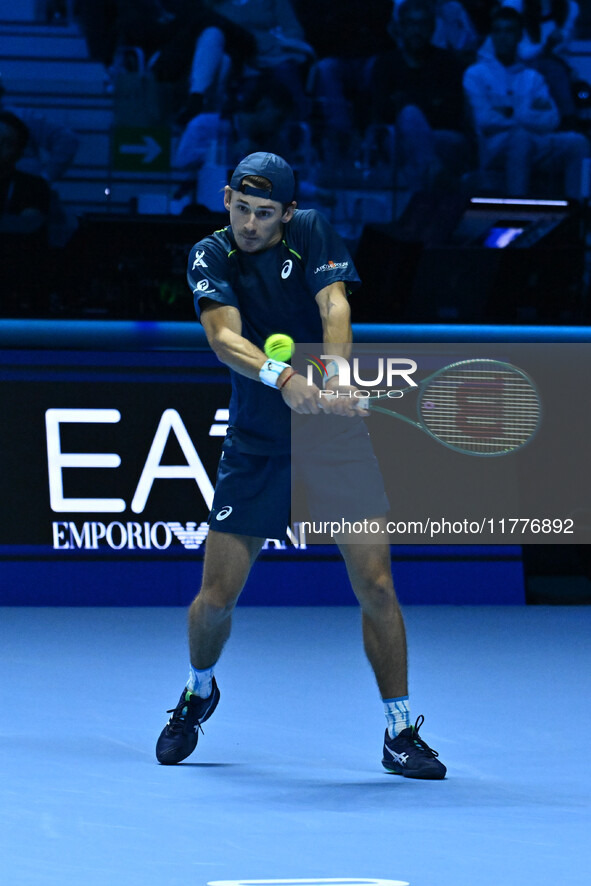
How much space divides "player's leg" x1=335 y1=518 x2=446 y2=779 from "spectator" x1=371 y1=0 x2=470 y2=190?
5.72m

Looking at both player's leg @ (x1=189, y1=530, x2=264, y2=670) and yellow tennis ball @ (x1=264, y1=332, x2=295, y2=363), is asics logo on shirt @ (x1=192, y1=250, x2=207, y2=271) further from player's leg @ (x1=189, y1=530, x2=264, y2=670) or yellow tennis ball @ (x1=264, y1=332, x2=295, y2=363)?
player's leg @ (x1=189, y1=530, x2=264, y2=670)

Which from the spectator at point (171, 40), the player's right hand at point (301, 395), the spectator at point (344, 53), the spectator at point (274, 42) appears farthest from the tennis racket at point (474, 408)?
the spectator at point (171, 40)

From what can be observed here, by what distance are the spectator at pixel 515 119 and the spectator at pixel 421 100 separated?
18 centimetres

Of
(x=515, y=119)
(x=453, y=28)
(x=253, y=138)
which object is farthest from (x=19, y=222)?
(x=453, y=28)

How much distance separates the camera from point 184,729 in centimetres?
368

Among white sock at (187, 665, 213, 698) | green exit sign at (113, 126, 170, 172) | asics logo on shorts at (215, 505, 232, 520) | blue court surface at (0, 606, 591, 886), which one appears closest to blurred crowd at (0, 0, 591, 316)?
green exit sign at (113, 126, 170, 172)

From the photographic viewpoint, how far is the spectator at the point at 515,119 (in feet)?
30.2

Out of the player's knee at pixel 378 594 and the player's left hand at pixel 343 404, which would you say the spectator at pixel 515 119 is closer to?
the player's knee at pixel 378 594

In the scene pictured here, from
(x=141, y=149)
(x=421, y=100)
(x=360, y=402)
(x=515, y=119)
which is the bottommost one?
(x=360, y=402)

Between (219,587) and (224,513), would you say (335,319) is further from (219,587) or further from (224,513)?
(219,587)

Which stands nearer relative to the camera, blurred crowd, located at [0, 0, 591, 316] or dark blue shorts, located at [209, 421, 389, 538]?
dark blue shorts, located at [209, 421, 389, 538]

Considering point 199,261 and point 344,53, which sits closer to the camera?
point 199,261

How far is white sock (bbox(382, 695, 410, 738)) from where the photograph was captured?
11.7 feet

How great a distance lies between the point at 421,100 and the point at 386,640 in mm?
6589
